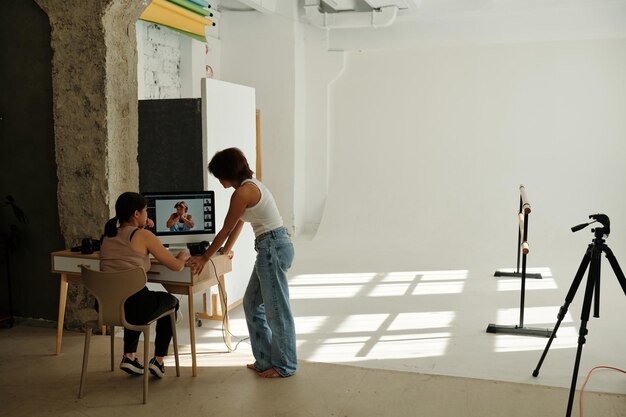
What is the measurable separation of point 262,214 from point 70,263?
140cm

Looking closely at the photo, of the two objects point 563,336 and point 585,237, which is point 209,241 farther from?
point 585,237

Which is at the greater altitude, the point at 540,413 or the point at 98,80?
the point at 98,80

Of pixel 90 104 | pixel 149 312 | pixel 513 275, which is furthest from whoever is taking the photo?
pixel 513 275

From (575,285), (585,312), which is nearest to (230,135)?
(575,285)

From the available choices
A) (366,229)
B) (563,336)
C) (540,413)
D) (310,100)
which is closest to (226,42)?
(310,100)

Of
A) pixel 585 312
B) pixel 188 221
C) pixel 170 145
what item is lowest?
pixel 585 312

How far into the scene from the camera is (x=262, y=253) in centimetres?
374

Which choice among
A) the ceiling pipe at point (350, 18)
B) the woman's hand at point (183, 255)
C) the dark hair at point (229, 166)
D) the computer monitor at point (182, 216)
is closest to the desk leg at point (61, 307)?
the computer monitor at point (182, 216)

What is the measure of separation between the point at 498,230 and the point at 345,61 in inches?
119

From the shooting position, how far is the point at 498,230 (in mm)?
8320

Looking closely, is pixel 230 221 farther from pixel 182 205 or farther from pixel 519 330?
pixel 519 330

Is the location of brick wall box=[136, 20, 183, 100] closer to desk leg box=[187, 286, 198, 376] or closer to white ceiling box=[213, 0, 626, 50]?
white ceiling box=[213, 0, 626, 50]

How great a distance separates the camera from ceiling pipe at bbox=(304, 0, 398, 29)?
331 inches

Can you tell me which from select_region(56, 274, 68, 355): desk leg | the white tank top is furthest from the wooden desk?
the white tank top
